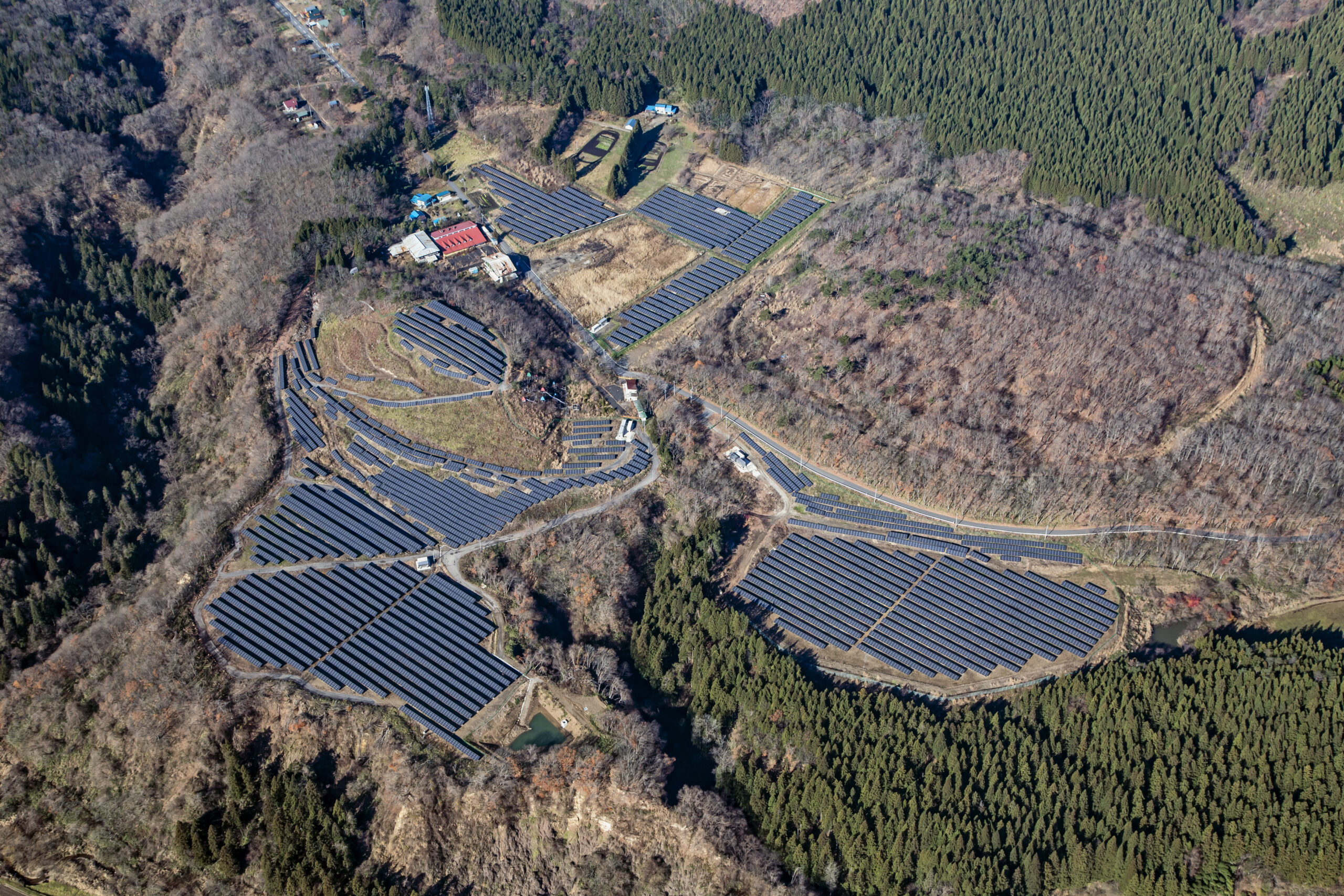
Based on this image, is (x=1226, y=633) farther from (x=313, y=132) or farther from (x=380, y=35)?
(x=380, y=35)

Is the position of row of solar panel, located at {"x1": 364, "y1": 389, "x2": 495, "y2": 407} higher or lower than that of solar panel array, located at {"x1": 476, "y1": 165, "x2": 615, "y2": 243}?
lower

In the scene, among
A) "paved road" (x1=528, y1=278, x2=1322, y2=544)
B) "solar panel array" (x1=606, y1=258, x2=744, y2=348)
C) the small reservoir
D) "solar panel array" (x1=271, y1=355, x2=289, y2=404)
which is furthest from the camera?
"solar panel array" (x1=606, y1=258, x2=744, y2=348)

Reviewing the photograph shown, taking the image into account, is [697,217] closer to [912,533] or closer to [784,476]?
[784,476]

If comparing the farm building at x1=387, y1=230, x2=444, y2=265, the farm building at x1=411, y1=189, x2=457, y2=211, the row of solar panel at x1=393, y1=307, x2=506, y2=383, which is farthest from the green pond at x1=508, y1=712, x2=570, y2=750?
the farm building at x1=411, y1=189, x2=457, y2=211

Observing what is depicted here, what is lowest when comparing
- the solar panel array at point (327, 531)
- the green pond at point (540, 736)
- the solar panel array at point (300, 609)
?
the green pond at point (540, 736)

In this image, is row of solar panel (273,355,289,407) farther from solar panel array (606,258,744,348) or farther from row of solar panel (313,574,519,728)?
solar panel array (606,258,744,348)

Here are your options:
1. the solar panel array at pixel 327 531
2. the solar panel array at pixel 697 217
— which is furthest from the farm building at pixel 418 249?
the solar panel array at pixel 327 531

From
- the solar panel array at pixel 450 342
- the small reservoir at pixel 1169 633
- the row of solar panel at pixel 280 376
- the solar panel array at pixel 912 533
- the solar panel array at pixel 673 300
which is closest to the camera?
the small reservoir at pixel 1169 633

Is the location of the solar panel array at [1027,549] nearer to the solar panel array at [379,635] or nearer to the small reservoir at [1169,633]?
the small reservoir at [1169,633]

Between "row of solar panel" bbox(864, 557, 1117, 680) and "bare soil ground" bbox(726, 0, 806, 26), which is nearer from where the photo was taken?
"row of solar panel" bbox(864, 557, 1117, 680)
